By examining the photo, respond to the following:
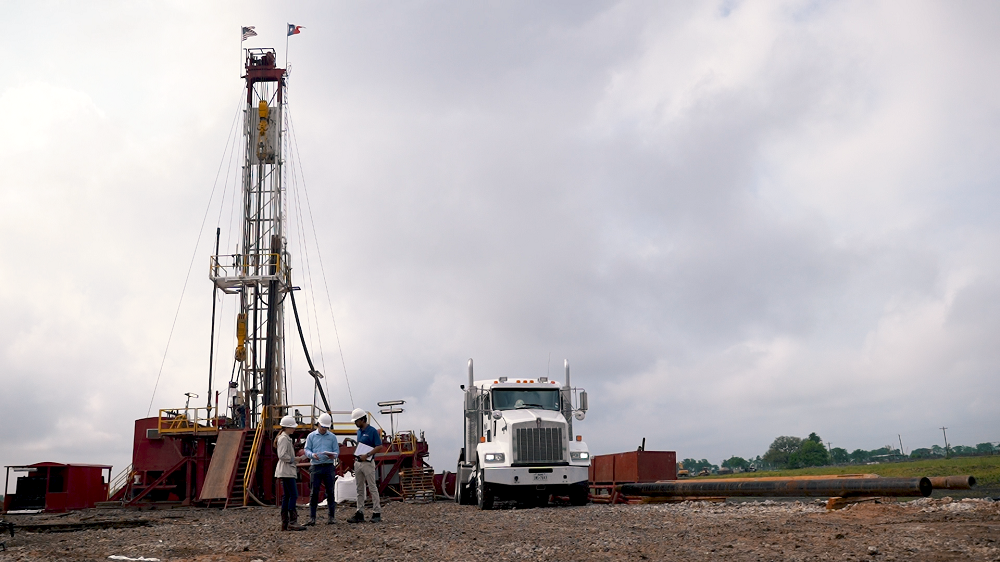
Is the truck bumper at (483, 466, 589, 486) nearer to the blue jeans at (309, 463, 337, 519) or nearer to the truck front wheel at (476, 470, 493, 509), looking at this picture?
the truck front wheel at (476, 470, 493, 509)

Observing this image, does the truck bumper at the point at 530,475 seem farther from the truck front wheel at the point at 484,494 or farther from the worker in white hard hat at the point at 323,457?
the worker in white hard hat at the point at 323,457

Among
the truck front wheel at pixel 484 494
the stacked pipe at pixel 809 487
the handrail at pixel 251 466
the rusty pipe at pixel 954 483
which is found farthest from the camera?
the handrail at pixel 251 466

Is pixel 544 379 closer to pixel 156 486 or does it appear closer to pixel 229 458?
pixel 229 458

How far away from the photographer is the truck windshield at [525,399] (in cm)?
1916

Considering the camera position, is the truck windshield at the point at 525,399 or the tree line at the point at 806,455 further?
the tree line at the point at 806,455

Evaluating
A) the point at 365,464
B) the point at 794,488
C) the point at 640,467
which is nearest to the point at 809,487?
the point at 794,488

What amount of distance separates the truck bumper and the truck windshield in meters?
1.63

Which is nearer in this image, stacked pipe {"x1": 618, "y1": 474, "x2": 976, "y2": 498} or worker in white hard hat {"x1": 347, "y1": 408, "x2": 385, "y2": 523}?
stacked pipe {"x1": 618, "y1": 474, "x2": 976, "y2": 498}

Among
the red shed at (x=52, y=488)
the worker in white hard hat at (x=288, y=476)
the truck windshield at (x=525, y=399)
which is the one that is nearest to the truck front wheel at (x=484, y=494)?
the truck windshield at (x=525, y=399)

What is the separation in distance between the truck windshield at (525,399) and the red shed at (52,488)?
54.7 ft

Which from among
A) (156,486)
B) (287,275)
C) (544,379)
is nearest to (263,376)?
(287,275)

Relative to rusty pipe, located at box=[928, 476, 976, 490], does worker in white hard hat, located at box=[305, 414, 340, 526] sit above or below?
above

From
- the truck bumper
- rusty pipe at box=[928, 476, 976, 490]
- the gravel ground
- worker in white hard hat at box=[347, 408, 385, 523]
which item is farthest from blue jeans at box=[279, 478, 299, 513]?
rusty pipe at box=[928, 476, 976, 490]

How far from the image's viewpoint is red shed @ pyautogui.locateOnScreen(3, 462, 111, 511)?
88.4 ft
